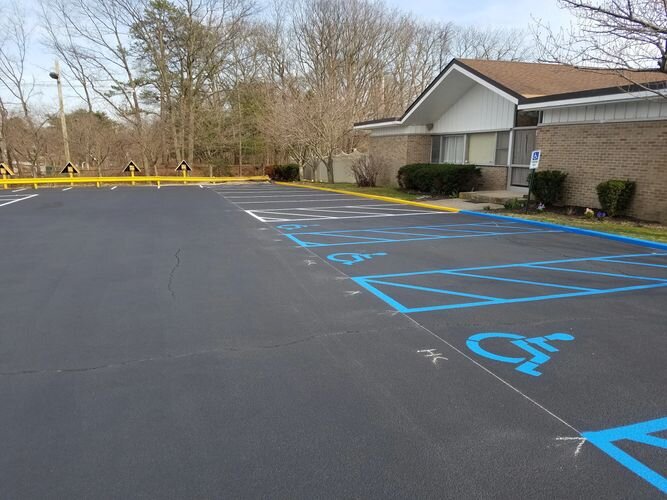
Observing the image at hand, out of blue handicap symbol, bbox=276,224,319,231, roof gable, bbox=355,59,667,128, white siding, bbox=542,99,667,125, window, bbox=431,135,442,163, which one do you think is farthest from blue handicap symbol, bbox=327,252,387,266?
window, bbox=431,135,442,163

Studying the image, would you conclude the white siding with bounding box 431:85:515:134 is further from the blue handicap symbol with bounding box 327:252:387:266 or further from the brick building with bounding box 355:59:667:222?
the blue handicap symbol with bounding box 327:252:387:266

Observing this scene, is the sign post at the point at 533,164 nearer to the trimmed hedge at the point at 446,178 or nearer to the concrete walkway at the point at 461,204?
the concrete walkway at the point at 461,204

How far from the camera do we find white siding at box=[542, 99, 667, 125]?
11.7 m

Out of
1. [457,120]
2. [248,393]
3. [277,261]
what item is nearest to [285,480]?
[248,393]

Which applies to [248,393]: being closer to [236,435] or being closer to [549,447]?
[236,435]

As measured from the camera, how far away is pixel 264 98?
4038 cm

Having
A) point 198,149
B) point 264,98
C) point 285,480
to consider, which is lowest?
point 285,480

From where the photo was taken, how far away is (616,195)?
12320 millimetres

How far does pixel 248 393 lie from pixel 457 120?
19835mm

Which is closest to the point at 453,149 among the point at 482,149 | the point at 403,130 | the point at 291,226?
the point at 482,149

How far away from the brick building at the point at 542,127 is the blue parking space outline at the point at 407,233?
3160mm

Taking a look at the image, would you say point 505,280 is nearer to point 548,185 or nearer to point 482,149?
point 548,185

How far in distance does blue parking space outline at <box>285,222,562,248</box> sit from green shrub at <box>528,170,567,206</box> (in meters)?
2.77

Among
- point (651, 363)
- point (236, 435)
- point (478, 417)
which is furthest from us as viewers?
point (651, 363)
